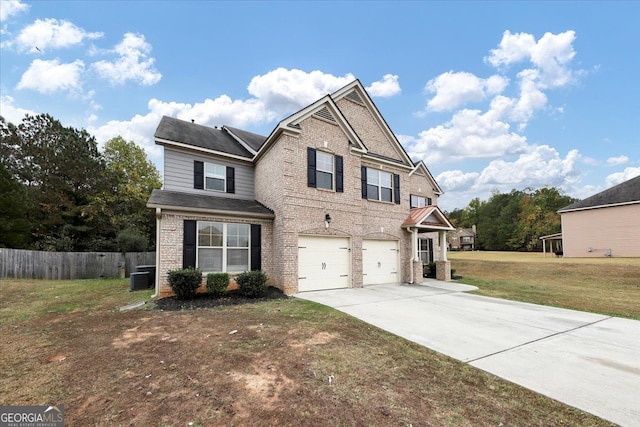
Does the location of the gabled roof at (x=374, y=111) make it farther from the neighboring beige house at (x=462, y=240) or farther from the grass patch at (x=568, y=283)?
the neighboring beige house at (x=462, y=240)

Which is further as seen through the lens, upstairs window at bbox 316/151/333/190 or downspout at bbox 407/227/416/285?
downspout at bbox 407/227/416/285

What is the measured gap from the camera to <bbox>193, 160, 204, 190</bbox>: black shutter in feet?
37.8

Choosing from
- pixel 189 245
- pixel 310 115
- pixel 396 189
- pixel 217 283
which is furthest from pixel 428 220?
pixel 189 245

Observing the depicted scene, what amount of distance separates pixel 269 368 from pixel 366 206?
9553 mm

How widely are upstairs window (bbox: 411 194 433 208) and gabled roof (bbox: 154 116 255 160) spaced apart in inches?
450

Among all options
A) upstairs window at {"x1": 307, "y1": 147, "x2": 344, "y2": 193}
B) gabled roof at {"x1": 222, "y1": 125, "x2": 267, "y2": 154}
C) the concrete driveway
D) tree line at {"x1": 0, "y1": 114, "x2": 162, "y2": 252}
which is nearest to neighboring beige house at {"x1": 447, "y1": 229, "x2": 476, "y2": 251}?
gabled roof at {"x1": 222, "y1": 125, "x2": 267, "y2": 154}

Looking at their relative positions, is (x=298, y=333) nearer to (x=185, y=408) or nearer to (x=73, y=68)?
(x=185, y=408)

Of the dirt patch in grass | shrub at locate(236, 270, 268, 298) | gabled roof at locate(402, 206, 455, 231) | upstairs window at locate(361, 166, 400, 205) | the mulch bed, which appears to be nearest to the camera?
the dirt patch in grass

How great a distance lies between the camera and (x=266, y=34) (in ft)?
43.2

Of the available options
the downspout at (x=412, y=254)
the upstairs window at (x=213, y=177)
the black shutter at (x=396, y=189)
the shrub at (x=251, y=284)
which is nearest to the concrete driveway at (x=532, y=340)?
the shrub at (x=251, y=284)

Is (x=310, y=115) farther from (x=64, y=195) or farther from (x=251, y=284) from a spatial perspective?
(x=64, y=195)

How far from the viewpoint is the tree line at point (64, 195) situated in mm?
19672

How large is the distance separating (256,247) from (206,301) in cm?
276

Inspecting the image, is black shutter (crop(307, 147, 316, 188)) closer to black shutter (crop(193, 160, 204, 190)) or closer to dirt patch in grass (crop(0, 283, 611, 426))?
black shutter (crop(193, 160, 204, 190))
